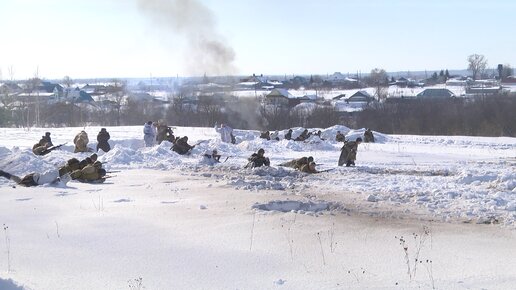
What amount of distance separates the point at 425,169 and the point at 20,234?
12.0 metres

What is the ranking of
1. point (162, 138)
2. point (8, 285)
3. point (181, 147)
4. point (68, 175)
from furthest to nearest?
point (162, 138)
point (181, 147)
point (68, 175)
point (8, 285)

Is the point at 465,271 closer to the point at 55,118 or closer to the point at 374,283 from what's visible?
the point at 374,283

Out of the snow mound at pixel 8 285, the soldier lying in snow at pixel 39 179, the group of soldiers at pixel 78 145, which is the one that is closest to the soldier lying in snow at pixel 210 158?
the group of soldiers at pixel 78 145

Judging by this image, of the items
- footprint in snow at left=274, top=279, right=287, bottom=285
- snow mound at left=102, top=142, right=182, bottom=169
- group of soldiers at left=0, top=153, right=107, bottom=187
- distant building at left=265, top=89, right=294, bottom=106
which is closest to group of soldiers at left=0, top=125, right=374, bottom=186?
group of soldiers at left=0, top=153, right=107, bottom=187

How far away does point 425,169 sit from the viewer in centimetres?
1750

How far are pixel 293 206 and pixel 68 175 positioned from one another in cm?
514

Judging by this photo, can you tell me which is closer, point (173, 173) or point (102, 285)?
point (102, 285)

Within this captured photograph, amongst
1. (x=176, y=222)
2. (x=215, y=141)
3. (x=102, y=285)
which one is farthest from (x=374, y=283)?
(x=215, y=141)

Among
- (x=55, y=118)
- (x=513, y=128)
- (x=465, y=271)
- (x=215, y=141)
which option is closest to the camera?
(x=465, y=271)

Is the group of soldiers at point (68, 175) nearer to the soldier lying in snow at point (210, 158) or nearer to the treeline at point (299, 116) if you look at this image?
the soldier lying in snow at point (210, 158)

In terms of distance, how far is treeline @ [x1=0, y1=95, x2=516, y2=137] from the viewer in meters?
50.7

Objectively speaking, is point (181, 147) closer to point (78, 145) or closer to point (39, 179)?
point (78, 145)

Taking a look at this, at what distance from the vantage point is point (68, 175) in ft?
Answer: 43.0

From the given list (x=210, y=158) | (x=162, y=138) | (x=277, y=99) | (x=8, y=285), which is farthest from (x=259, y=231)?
(x=277, y=99)
